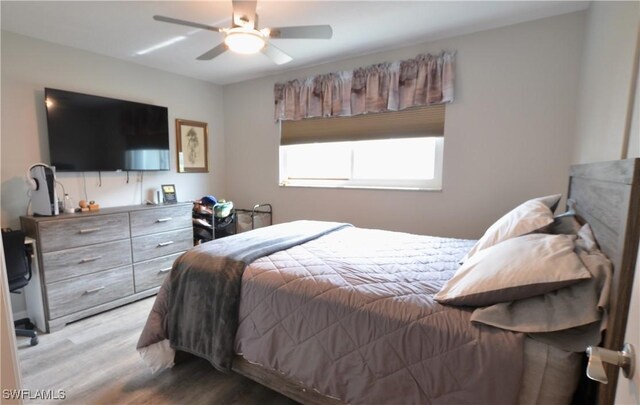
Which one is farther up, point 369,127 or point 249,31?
point 249,31

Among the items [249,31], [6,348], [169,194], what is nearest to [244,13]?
[249,31]

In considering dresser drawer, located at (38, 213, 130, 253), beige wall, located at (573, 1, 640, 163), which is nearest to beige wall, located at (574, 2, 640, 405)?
beige wall, located at (573, 1, 640, 163)

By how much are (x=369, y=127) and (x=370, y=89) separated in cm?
38

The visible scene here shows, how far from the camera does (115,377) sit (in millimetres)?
1822

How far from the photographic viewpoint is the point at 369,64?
10.1 ft

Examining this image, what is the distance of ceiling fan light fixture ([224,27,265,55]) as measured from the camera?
1794 millimetres

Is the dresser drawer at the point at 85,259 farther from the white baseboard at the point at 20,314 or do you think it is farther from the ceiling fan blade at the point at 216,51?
the ceiling fan blade at the point at 216,51

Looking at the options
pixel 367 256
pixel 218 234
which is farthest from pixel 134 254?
pixel 367 256

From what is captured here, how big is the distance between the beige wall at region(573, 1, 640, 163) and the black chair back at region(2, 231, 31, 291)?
3452 millimetres

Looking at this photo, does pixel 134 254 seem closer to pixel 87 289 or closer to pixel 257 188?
pixel 87 289

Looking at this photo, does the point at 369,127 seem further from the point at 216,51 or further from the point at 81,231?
the point at 81,231

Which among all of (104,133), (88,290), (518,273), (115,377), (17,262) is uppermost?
(104,133)

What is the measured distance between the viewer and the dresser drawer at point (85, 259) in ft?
7.72

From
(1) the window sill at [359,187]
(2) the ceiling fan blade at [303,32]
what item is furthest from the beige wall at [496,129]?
(2) the ceiling fan blade at [303,32]
